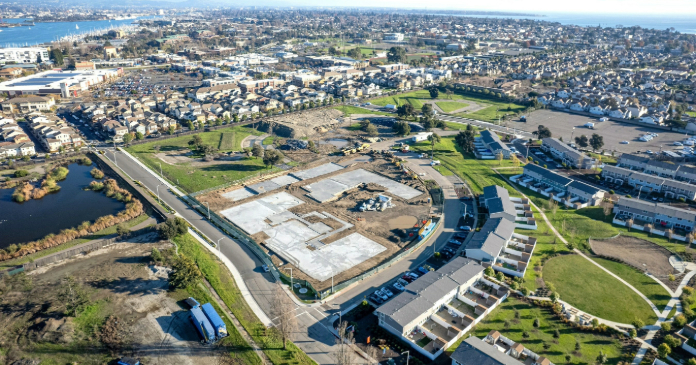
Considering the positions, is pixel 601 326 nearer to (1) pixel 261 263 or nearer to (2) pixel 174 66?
(1) pixel 261 263

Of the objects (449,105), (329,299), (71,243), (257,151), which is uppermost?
(449,105)

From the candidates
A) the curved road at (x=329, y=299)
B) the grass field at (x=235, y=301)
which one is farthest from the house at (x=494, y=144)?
the grass field at (x=235, y=301)

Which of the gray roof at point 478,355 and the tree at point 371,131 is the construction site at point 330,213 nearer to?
the gray roof at point 478,355

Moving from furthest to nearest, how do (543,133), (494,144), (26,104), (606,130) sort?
(26,104) → (606,130) → (543,133) → (494,144)

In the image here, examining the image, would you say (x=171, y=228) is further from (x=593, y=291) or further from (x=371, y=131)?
(x=371, y=131)

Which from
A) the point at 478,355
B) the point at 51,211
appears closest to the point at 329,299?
the point at 478,355

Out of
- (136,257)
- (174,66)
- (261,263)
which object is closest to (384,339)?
(261,263)
